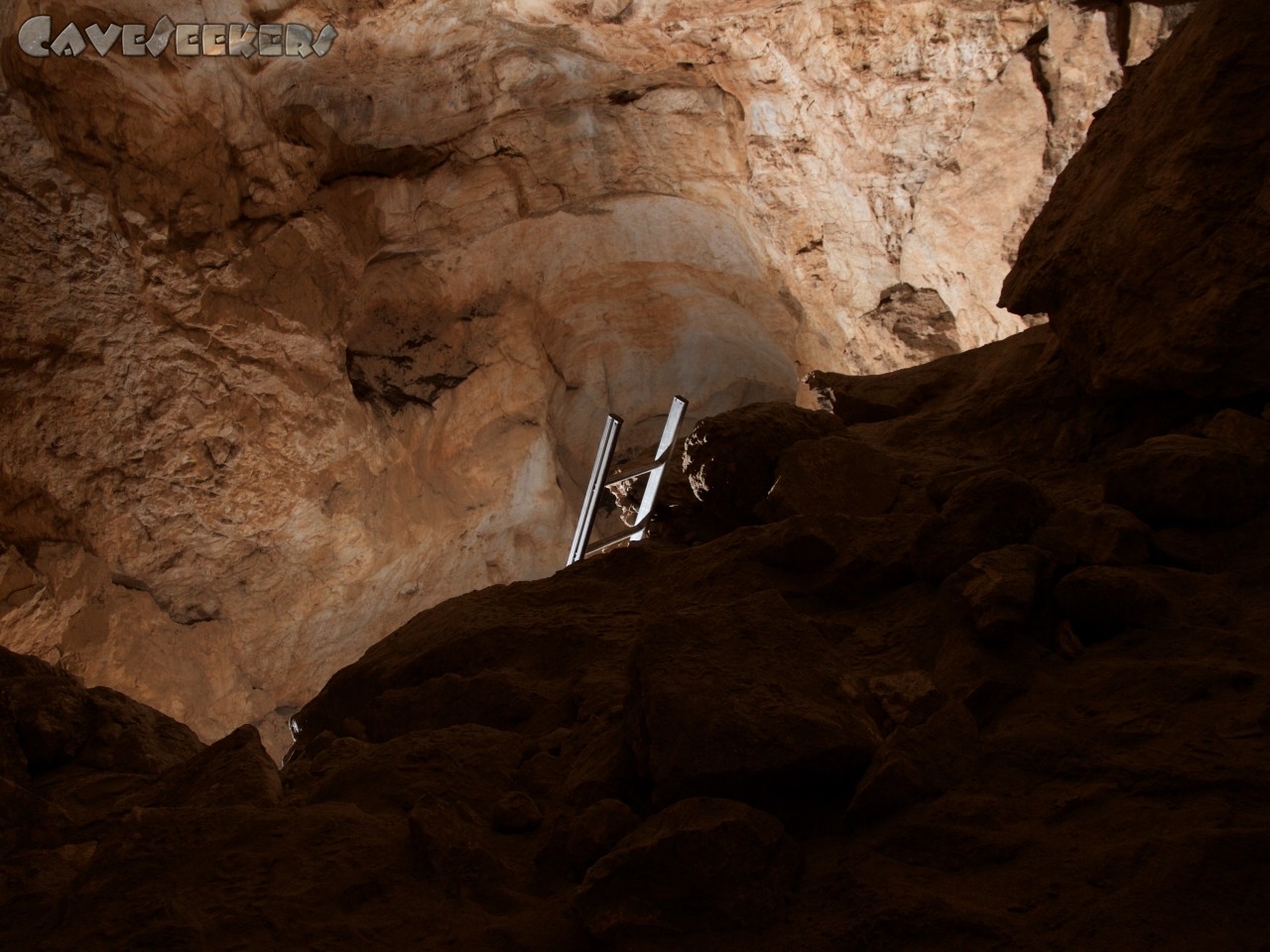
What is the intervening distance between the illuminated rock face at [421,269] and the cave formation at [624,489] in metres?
0.03

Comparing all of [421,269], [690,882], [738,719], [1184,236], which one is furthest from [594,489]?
[690,882]

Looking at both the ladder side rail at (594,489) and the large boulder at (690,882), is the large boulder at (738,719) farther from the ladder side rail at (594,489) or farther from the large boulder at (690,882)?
the ladder side rail at (594,489)

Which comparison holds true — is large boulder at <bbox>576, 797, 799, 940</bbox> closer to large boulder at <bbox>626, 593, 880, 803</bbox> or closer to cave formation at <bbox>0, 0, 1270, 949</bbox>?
cave formation at <bbox>0, 0, 1270, 949</bbox>

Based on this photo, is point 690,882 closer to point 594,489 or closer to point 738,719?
point 738,719

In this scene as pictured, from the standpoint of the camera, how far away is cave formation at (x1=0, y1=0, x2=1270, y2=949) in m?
1.45

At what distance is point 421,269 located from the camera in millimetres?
7039

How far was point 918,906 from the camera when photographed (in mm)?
1270

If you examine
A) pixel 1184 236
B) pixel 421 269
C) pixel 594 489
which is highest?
pixel 1184 236

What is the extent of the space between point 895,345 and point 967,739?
5292 mm

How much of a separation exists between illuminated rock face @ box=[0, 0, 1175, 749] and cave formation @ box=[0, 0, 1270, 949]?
0.03 m

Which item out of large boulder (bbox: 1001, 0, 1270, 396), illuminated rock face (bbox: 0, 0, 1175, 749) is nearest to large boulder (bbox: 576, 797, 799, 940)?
large boulder (bbox: 1001, 0, 1270, 396)

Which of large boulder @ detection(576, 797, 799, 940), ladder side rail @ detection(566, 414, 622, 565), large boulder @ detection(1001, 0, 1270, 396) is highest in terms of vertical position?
large boulder @ detection(1001, 0, 1270, 396)

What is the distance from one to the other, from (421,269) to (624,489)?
7.84 ft

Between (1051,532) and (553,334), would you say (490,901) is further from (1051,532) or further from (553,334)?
(553,334)
